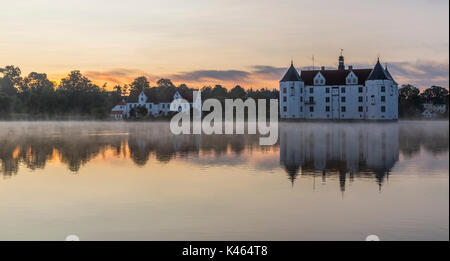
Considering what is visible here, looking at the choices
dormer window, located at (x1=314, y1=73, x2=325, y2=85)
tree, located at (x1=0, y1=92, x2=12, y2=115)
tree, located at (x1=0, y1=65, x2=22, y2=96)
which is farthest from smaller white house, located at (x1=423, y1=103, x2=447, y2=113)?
tree, located at (x1=0, y1=65, x2=22, y2=96)

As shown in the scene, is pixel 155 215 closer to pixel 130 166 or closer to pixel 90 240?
pixel 90 240

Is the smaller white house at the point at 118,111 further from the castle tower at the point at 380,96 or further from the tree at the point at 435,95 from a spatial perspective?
the tree at the point at 435,95

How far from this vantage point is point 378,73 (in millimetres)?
97250

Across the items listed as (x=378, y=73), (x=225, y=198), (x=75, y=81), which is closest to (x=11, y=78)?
(x=75, y=81)

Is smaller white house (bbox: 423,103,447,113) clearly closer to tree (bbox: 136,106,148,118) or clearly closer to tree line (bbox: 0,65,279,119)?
tree line (bbox: 0,65,279,119)

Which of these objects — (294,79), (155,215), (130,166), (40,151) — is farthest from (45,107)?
(155,215)

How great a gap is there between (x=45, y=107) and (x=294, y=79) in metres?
67.0

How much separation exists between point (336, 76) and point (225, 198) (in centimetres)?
9034

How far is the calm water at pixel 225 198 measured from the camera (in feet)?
35.2

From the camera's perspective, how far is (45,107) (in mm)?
133750

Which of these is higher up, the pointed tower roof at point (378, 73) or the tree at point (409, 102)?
the pointed tower roof at point (378, 73)

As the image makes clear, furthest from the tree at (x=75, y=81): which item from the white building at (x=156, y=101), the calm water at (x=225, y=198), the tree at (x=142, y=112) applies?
the calm water at (x=225, y=198)

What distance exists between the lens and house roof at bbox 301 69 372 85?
100438mm
